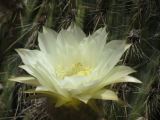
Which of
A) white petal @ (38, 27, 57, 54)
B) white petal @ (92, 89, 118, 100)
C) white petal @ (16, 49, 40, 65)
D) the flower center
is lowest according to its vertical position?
white petal @ (92, 89, 118, 100)

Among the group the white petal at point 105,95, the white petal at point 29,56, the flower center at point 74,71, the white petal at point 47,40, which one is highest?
the white petal at point 47,40

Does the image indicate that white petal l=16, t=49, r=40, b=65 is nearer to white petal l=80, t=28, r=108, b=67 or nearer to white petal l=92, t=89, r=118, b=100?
white petal l=80, t=28, r=108, b=67

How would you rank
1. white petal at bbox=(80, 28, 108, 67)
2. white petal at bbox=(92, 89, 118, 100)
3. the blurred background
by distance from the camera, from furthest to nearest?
the blurred background
white petal at bbox=(80, 28, 108, 67)
white petal at bbox=(92, 89, 118, 100)

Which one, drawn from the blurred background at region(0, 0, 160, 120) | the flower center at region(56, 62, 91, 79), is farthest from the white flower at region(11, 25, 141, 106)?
the blurred background at region(0, 0, 160, 120)

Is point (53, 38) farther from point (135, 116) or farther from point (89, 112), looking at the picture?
point (135, 116)

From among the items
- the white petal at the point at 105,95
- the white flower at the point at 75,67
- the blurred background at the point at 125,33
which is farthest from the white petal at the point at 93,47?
the blurred background at the point at 125,33

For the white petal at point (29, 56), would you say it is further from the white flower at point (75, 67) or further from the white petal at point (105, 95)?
the white petal at point (105, 95)

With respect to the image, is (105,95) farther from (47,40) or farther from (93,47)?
(47,40)

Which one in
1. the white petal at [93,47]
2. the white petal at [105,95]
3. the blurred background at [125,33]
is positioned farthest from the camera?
the blurred background at [125,33]
